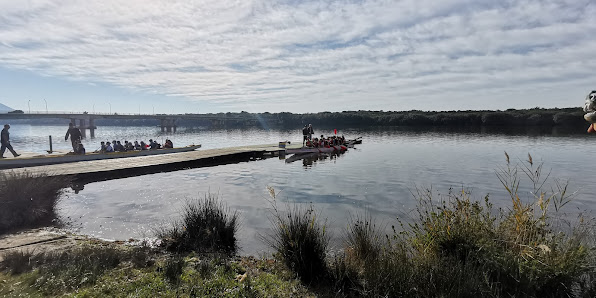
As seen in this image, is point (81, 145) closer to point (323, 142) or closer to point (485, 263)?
point (323, 142)

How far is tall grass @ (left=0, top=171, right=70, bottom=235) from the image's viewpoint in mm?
8258

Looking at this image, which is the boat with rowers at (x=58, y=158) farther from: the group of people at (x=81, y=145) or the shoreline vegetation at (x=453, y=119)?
the shoreline vegetation at (x=453, y=119)

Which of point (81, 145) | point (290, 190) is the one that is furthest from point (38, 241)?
point (81, 145)

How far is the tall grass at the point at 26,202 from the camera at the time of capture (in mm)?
8258

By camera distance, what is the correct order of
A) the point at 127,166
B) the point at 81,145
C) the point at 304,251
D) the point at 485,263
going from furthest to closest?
the point at 81,145 → the point at 127,166 → the point at 304,251 → the point at 485,263

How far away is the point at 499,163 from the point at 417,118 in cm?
8000

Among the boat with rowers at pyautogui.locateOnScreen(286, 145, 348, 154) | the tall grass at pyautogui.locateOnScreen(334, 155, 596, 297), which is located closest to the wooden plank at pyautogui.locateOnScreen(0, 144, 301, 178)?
the boat with rowers at pyautogui.locateOnScreen(286, 145, 348, 154)

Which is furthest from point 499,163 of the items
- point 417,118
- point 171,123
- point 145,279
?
point 171,123

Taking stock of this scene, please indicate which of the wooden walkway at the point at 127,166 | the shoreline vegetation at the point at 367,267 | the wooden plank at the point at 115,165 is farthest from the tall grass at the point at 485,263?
the wooden plank at the point at 115,165

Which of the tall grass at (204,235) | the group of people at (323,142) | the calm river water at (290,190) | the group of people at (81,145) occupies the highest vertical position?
the group of people at (81,145)

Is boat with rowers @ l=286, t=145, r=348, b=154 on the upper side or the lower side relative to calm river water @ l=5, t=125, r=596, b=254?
upper

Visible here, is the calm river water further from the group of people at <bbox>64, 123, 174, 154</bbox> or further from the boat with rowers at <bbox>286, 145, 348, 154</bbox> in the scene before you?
the group of people at <bbox>64, 123, 174, 154</bbox>

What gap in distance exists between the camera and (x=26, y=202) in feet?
29.6

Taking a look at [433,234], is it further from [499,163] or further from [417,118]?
[417,118]
